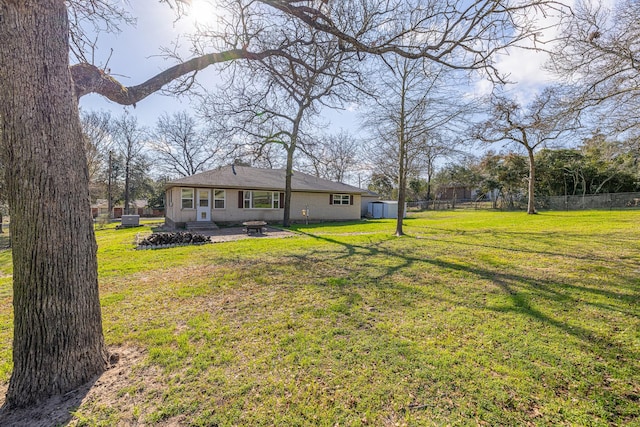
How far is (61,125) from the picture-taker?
2248 mm

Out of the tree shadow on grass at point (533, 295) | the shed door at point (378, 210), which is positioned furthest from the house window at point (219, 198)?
the shed door at point (378, 210)

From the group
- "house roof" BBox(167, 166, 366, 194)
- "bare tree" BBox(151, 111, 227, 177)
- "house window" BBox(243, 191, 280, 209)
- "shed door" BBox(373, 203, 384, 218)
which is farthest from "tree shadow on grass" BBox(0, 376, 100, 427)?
"bare tree" BBox(151, 111, 227, 177)

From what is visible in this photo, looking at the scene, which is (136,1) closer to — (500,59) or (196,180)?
(500,59)

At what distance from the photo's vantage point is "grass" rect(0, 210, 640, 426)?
82.2 inches

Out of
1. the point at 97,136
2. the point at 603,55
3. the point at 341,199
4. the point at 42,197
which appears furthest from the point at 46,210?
the point at 97,136

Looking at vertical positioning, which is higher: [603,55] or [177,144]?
[177,144]

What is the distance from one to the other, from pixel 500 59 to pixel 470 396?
6068 mm

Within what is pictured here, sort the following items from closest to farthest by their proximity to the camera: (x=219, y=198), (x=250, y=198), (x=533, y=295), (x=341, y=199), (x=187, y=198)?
1. (x=533, y=295)
2. (x=187, y=198)
3. (x=219, y=198)
4. (x=250, y=198)
5. (x=341, y=199)

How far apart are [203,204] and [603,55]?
17.3m

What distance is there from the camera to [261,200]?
17734 mm

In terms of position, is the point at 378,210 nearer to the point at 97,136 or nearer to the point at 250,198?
the point at 250,198

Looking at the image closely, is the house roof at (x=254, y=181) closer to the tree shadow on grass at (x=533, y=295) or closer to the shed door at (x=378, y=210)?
the shed door at (x=378, y=210)

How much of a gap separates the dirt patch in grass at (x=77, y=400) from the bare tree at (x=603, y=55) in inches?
343

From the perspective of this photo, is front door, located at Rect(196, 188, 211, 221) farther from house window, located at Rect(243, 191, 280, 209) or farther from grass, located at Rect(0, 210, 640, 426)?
grass, located at Rect(0, 210, 640, 426)
